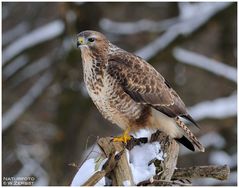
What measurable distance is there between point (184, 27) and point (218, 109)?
4.19 feet

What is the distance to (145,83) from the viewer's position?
444cm

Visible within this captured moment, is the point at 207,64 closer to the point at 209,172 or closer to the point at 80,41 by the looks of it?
the point at 80,41

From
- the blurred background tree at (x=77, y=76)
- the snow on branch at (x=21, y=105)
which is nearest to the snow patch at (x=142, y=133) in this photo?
the blurred background tree at (x=77, y=76)

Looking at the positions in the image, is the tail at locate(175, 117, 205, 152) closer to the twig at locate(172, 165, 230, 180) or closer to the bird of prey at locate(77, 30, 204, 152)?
the bird of prey at locate(77, 30, 204, 152)

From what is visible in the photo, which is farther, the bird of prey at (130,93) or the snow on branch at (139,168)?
the bird of prey at (130,93)

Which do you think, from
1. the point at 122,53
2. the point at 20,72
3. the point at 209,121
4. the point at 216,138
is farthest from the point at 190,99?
the point at 122,53

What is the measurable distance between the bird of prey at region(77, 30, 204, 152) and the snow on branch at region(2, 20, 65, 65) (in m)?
5.03

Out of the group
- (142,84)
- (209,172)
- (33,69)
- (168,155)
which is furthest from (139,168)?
(33,69)

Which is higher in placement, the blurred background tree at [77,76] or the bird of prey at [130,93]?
the blurred background tree at [77,76]

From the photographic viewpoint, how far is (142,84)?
443cm

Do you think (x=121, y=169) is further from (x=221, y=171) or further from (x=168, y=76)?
A: (x=168, y=76)

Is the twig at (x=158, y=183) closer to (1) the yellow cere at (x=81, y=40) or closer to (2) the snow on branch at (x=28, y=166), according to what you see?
(1) the yellow cere at (x=81, y=40)

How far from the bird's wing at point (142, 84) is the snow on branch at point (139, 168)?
60cm

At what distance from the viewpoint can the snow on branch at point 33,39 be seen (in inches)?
377
